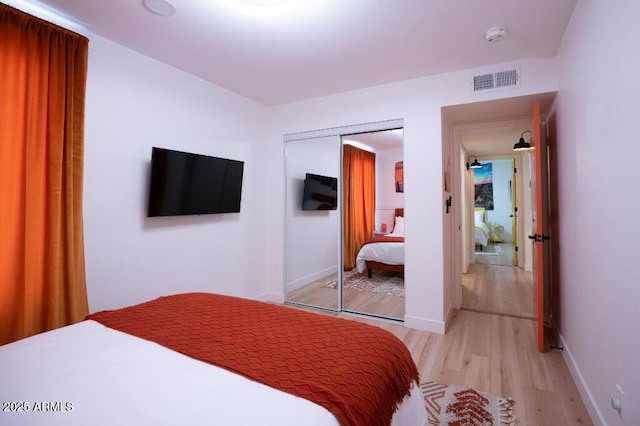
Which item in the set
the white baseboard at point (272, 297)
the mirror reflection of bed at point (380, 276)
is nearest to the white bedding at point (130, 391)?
the mirror reflection of bed at point (380, 276)

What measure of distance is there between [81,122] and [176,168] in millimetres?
777

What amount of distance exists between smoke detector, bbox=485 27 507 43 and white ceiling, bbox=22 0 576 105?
38 mm

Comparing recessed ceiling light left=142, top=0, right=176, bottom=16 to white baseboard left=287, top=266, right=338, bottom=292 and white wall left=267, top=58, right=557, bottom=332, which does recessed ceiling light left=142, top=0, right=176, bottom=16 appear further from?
white baseboard left=287, top=266, right=338, bottom=292

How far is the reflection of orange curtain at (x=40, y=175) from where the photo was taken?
6.11ft

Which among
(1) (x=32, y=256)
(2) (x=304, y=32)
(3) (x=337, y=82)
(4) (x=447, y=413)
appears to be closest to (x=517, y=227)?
(3) (x=337, y=82)

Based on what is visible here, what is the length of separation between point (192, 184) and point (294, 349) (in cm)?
219

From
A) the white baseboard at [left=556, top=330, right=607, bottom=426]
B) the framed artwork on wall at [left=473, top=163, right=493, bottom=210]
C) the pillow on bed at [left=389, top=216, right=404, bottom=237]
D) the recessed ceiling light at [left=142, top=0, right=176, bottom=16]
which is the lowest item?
the white baseboard at [left=556, top=330, right=607, bottom=426]

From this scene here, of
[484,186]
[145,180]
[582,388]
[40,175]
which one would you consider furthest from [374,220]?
[484,186]

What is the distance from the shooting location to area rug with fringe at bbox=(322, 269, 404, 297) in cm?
387

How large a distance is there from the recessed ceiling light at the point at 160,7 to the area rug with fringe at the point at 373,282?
3.07 meters

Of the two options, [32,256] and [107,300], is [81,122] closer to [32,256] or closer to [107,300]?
[32,256]

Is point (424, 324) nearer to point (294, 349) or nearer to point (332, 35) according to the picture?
point (294, 349)

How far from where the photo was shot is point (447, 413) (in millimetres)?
1850

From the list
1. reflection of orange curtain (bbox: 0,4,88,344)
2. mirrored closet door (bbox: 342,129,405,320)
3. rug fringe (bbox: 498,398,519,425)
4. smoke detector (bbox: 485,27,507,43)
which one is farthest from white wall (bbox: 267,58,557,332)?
reflection of orange curtain (bbox: 0,4,88,344)
